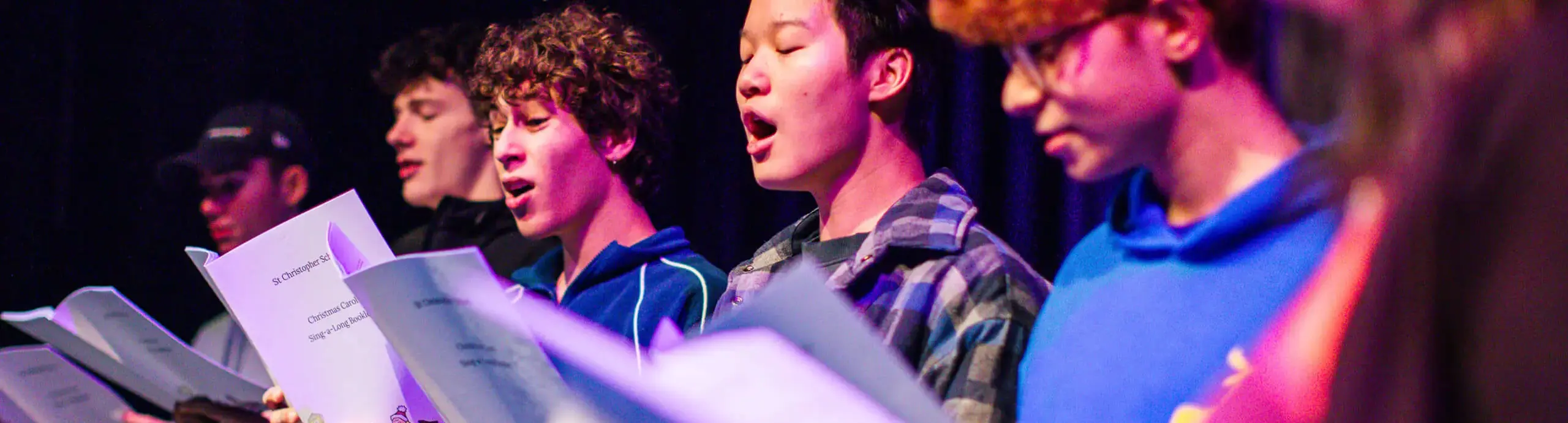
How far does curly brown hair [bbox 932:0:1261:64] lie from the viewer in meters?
0.85

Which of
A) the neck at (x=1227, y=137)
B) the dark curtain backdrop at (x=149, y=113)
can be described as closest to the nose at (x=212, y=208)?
the dark curtain backdrop at (x=149, y=113)

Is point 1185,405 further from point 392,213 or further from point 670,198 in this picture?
point 392,213

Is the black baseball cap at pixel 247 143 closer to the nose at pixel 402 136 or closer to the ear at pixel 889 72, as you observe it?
the nose at pixel 402 136

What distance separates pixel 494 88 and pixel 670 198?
72 cm

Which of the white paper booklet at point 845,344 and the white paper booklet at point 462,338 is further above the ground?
the white paper booklet at point 462,338

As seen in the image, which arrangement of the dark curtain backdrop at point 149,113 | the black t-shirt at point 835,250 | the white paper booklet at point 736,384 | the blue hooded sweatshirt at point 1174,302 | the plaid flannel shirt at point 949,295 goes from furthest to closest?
the dark curtain backdrop at point 149,113
the black t-shirt at point 835,250
the plaid flannel shirt at point 949,295
the blue hooded sweatshirt at point 1174,302
the white paper booklet at point 736,384

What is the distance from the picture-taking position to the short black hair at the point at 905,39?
4.33 feet

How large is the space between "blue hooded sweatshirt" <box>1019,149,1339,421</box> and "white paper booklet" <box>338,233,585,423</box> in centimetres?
38

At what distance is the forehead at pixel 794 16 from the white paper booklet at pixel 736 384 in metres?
0.70

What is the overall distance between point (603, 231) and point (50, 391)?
2.69 feet

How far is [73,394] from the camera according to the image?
1.77 meters

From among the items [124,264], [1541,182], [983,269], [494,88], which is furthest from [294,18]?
[1541,182]

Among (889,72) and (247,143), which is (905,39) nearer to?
(889,72)

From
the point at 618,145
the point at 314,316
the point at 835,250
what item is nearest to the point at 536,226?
the point at 618,145
